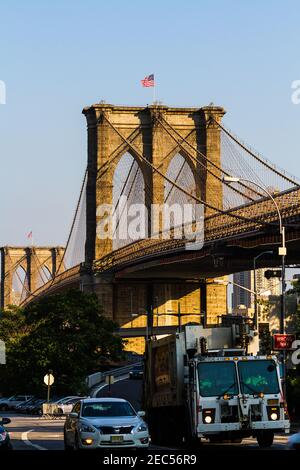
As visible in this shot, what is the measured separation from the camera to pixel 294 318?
50062 millimetres

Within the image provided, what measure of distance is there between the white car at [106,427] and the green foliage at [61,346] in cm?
5921

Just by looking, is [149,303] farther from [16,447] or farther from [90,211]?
[16,447]

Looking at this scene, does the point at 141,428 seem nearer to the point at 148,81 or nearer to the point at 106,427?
the point at 106,427

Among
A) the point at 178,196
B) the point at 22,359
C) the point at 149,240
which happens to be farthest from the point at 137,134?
the point at 22,359

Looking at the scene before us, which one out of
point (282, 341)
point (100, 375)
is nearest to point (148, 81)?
point (100, 375)

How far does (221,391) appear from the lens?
100ft

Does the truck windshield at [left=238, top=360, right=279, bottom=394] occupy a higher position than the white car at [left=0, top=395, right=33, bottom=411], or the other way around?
the white car at [left=0, top=395, right=33, bottom=411]

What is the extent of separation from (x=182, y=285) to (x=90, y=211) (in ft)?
43.2

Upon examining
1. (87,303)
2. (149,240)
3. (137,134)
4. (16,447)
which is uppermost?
(137,134)

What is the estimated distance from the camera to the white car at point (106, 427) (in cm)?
2819

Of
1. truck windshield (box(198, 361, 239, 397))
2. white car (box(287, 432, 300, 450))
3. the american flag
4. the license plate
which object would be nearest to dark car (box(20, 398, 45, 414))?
the american flag

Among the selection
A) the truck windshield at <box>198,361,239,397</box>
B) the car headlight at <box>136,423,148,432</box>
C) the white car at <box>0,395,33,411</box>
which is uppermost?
the white car at <box>0,395,33,411</box>

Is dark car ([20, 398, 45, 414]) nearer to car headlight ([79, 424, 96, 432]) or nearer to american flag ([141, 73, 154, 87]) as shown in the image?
american flag ([141, 73, 154, 87])

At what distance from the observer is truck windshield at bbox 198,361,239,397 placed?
100ft
